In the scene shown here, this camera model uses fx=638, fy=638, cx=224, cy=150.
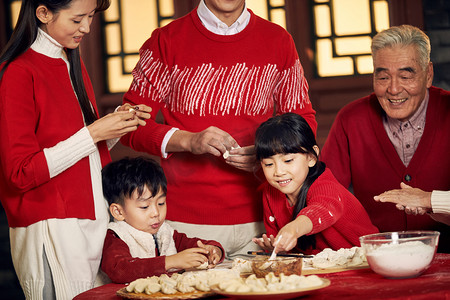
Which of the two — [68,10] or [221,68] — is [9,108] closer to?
[68,10]

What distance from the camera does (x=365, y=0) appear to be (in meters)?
4.39

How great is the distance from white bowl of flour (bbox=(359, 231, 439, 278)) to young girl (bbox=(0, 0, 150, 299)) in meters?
0.92

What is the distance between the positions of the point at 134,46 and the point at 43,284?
2.78 metres

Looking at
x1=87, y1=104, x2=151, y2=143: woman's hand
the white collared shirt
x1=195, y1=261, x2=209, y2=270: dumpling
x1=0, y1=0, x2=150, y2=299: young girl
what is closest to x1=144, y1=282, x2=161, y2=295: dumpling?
x1=195, y1=261, x2=209, y2=270: dumpling

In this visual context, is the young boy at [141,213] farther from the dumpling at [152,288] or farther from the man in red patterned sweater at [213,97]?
the dumpling at [152,288]

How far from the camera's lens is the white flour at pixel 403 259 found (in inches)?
61.0

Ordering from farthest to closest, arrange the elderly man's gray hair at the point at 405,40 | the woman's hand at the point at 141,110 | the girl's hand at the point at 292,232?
the elderly man's gray hair at the point at 405,40
the woman's hand at the point at 141,110
the girl's hand at the point at 292,232

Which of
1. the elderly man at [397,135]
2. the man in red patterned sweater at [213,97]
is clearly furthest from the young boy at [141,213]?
the elderly man at [397,135]

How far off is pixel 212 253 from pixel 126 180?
0.40 meters

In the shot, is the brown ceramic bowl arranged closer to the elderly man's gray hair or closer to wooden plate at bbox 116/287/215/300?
wooden plate at bbox 116/287/215/300

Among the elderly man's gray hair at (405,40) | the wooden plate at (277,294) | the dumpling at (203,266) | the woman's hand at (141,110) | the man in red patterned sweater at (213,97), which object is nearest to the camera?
the wooden plate at (277,294)

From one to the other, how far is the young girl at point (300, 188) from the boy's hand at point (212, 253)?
9.5 inches

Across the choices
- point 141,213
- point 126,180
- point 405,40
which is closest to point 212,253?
point 141,213

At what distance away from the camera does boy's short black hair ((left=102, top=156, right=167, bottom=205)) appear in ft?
7.43
